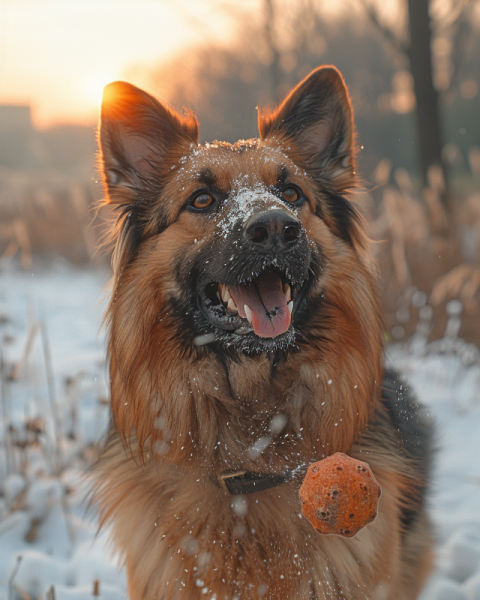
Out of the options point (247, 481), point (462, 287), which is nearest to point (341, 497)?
point (247, 481)

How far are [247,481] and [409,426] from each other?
1076mm

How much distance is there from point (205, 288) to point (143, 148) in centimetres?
82

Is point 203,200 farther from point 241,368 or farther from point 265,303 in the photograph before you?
point 241,368

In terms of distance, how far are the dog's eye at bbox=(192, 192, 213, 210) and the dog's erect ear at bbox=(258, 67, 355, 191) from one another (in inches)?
22.4

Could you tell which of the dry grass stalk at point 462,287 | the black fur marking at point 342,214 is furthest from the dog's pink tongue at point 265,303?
the dry grass stalk at point 462,287

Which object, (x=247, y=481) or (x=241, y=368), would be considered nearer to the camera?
(x=247, y=481)

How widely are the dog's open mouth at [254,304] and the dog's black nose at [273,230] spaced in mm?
216

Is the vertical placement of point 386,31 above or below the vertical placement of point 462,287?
above

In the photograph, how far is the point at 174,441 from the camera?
7.28ft

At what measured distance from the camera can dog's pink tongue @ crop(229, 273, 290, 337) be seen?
208 cm

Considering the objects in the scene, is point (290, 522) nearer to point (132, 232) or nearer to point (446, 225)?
point (132, 232)

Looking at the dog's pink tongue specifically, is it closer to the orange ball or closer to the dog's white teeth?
the dog's white teeth

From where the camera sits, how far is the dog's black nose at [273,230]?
1.95 metres

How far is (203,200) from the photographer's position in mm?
2393
